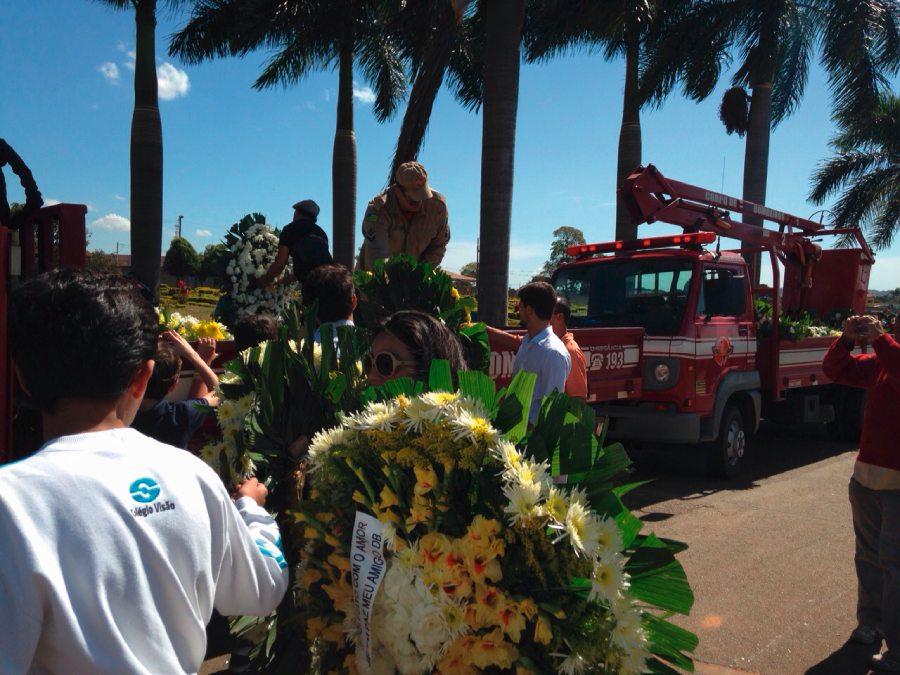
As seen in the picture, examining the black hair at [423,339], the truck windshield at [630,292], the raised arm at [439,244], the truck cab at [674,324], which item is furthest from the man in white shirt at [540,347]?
the truck windshield at [630,292]

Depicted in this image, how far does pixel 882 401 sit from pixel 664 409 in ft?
12.7

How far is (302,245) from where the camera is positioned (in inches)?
199

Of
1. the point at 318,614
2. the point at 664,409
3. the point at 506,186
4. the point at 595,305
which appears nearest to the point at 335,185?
the point at 506,186

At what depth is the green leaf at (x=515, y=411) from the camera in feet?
6.09

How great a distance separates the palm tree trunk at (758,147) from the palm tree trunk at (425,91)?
29.1 ft

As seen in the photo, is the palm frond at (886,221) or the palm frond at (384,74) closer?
the palm frond at (384,74)

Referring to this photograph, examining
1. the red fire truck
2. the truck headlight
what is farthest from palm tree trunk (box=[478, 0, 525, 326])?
the truck headlight

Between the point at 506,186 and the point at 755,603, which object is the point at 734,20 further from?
the point at 755,603

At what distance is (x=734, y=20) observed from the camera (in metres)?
16.4

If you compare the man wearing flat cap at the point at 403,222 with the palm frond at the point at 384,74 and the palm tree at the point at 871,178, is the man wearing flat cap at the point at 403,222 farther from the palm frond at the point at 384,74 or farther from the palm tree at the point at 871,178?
the palm tree at the point at 871,178

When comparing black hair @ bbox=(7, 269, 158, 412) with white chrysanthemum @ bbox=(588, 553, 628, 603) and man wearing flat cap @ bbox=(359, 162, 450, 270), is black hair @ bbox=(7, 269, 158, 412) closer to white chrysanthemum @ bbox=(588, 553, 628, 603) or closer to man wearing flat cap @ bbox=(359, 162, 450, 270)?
white chrysanthemum @ bbox=(588, 553, 628, 603)

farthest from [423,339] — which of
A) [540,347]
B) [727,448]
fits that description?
[727,448]

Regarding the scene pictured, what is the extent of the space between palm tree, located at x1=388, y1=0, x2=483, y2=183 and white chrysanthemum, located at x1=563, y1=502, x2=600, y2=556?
8924mm

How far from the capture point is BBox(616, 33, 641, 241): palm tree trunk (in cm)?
1521
